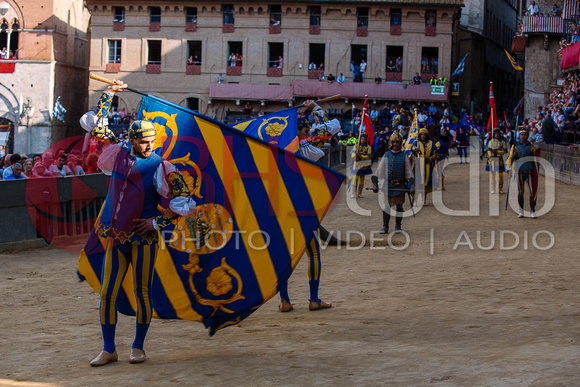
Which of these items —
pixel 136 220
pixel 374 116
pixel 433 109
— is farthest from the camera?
pixel 374 116

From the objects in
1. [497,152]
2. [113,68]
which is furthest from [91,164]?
[113,68]

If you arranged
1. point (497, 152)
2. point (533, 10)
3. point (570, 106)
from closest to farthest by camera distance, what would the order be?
1. point (497, 152)
2. point (570, 106)
3. point (533, 10)

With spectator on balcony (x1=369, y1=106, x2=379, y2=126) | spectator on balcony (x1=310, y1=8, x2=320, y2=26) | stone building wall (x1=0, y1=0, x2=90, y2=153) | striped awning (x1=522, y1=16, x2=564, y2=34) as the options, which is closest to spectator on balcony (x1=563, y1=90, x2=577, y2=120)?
striped awning (x1=522, y1=16, x2=564, y2=34)

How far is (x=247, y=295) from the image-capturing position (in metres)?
6.93

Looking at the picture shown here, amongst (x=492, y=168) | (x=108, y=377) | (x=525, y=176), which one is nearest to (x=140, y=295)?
(x=108, y=377)

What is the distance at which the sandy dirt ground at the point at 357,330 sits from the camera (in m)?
5.89

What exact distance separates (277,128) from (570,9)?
3765 cm

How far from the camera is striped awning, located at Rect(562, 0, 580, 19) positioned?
138ft

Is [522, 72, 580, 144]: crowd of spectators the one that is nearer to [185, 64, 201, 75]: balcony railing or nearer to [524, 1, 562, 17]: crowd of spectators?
[524, 1, 562, 17]: crowd of spectators

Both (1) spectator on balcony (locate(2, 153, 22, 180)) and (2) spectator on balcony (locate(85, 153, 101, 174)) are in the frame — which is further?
(2) spectator on balcony (locate(85, 153, 101, 174))

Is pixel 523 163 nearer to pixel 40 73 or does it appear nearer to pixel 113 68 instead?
pixel 113 68

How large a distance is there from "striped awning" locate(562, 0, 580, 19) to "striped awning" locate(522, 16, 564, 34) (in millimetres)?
999

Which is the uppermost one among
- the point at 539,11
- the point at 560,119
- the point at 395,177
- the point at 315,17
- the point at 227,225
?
the point at 315,17

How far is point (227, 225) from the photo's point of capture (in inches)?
276
